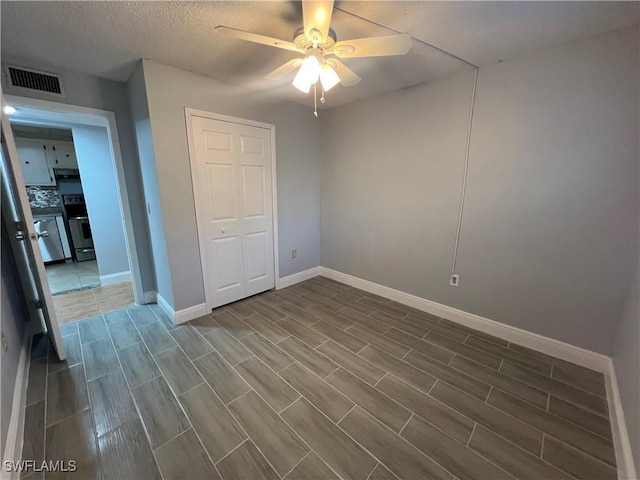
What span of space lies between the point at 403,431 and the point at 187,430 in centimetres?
125

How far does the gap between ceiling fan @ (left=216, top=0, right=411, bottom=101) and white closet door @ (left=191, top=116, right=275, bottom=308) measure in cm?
120

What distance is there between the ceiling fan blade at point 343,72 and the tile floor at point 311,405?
2.14 m

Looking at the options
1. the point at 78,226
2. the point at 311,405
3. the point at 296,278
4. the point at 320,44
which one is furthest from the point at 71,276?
the point at 320,44

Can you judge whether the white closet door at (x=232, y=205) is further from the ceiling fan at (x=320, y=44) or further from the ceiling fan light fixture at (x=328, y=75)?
the ceiling fan light fixture at (x=328, y=75)

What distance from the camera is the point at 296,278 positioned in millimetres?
3588

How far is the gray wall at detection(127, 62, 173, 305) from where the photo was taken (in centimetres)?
221

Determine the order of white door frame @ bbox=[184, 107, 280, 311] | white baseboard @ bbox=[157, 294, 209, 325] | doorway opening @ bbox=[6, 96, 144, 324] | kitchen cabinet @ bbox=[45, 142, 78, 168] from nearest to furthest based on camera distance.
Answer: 1. white door frame @ bbox=[184, 107, 280, 311]
2. white baseboard @ bbox=[157, 294, 209, 325]
3. doorway opening @ bbox=[6, 96, 144, 324]
4. kitchen cabinet @ bbox=[45, 142, 78, 168]

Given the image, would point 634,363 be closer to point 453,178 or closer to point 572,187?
point 572,187

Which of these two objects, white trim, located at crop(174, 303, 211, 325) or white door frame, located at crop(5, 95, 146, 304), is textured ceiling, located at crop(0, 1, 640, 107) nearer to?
white door frame, located at crop(5, 95, 146, 304)

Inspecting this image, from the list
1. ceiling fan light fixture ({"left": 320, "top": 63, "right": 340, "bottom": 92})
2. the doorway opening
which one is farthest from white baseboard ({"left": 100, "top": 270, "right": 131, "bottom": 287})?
ceiling fan light fixture ({"left": 320, "top": 63, "right": 340, "bottom": 92})

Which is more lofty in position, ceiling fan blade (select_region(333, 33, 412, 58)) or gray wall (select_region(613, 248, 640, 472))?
ceiling fan blade (select_region(333, 33, 412, 58))

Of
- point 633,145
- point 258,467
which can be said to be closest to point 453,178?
point 633,145

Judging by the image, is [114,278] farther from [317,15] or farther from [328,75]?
[317,15]

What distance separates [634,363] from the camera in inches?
55.5
